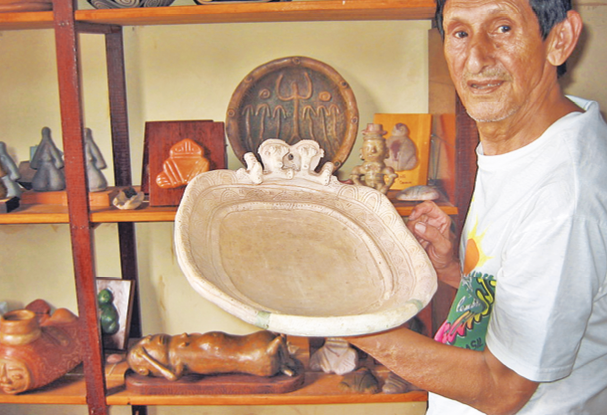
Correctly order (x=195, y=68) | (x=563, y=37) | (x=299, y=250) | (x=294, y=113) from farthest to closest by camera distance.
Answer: (x=195, y=68) → (x=294, y=113) → (x=299, y=250) → (x=563, y=37)

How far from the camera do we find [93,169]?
Answer: 1603mm

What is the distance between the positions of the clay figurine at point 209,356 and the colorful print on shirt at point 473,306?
68cm

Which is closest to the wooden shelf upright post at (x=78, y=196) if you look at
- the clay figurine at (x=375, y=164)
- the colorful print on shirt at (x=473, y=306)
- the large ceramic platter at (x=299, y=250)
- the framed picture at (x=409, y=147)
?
the large ceramic platter at (x=299, y=250)

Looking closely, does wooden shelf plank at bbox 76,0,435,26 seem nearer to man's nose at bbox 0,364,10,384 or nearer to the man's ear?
the man's ear

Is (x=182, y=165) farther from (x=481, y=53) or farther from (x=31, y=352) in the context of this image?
(x=481, y=53)

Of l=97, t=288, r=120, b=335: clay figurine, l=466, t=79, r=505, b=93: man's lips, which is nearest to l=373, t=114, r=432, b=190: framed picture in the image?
l=466, t=79, r=505, b=93: man's lips

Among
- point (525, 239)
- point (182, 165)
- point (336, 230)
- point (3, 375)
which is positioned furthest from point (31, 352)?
point (525, 239)

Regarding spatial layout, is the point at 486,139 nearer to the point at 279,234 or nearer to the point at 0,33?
the point at 279,234

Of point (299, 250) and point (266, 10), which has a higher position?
point (266, 10)

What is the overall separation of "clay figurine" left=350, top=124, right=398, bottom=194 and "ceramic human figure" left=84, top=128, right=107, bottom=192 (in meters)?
0.72

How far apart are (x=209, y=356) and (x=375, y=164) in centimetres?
72

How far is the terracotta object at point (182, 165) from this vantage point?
1552mm

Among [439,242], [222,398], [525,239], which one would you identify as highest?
[525,239]

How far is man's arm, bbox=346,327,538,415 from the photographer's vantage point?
90 cm
